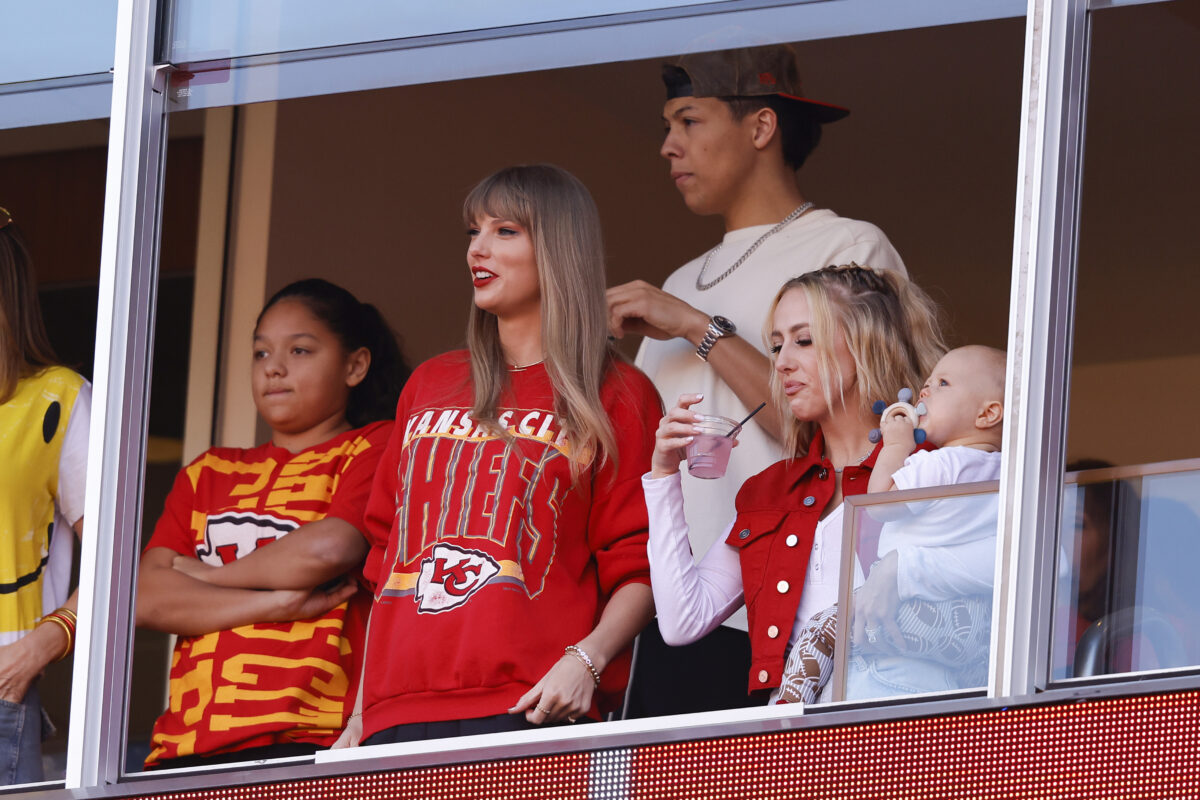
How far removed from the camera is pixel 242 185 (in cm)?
643

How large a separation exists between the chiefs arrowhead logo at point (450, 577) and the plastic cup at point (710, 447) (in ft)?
1.42

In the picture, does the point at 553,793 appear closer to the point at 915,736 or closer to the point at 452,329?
the point at 915,736

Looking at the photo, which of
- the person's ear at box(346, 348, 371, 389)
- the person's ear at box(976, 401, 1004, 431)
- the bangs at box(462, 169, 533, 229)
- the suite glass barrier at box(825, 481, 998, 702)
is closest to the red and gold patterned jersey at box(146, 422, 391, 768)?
the person's ear at box(346, 348, 371, 389)

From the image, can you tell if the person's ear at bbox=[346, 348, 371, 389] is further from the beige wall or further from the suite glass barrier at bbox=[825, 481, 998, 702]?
the beige wall

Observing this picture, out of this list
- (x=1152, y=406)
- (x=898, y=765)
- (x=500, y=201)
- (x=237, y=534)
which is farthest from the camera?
(x=1152, y=406)

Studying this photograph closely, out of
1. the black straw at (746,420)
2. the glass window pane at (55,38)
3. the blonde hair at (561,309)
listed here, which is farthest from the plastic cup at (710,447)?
the glass window pane at (55,38)

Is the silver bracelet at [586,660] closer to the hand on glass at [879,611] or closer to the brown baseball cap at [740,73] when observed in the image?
the hand on glass at [879,611]

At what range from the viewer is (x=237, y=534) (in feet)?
13.2

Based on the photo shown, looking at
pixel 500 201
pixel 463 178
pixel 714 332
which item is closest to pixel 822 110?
pixel 714 332

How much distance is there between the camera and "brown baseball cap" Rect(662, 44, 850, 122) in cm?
396

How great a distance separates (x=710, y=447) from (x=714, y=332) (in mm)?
504

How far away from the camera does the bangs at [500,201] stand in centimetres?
377

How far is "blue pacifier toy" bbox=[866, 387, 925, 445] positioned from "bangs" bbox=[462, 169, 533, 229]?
33.9 inches

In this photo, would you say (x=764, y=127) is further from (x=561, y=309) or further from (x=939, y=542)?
(x=939, y=542)
